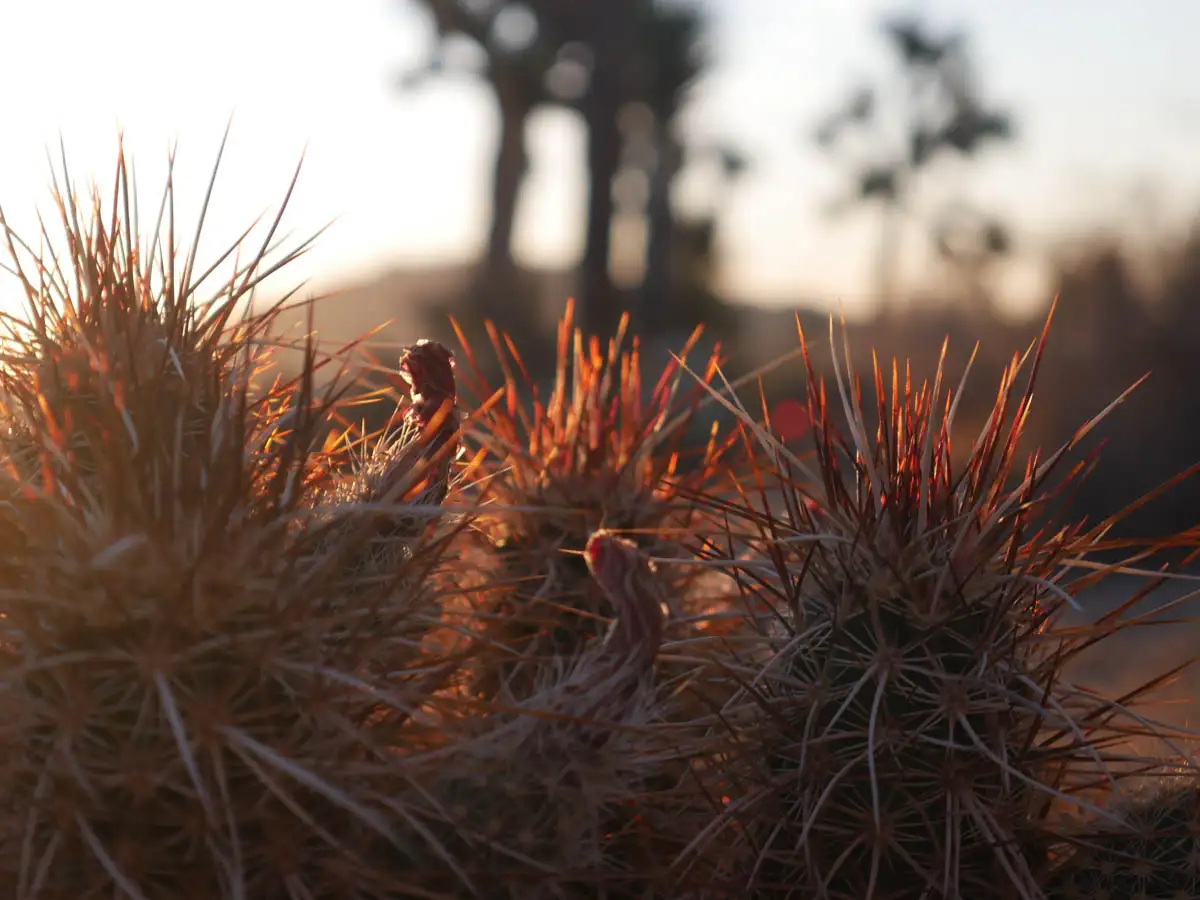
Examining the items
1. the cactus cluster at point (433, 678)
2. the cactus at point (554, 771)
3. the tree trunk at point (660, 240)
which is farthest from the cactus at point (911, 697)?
the tree trunk at point (660, 240)

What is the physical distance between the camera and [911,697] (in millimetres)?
1269

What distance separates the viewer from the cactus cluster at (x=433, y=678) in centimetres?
105

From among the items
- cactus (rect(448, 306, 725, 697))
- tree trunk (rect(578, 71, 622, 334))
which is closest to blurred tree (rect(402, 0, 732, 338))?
tree trunk (rect(578, 71, 622, 334))

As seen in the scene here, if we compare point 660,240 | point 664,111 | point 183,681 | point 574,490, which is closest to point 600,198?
point 660,240

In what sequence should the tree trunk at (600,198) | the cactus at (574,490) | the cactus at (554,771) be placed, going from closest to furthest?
the cactus at (554,771)
the cactus at (574,490)
the tree trunk at (600,198)

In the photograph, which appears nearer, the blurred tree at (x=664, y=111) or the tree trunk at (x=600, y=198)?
the tree trunk at (x=600, y=198)

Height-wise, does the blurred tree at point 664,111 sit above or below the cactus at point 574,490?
above

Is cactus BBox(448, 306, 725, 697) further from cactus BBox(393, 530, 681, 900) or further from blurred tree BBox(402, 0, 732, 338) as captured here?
blurred tree BBox(402, 0, 732, 338)

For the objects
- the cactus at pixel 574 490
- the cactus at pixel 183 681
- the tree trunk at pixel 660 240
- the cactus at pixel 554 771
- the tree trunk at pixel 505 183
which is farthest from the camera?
the tree trunk at pixel 660 240

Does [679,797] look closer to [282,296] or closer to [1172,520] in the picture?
[282,296]

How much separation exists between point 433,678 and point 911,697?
0.51m

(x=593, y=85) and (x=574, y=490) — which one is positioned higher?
(x=593, y=85)

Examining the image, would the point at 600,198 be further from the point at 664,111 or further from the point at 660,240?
the point at 664,111

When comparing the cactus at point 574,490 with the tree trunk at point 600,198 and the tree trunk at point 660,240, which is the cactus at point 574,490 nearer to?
the tree trunk at point 600,198
